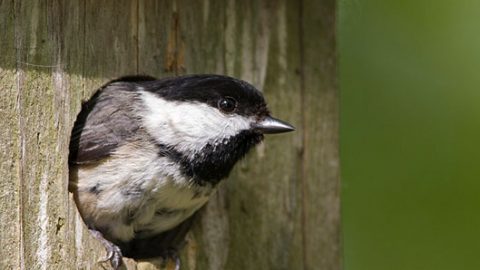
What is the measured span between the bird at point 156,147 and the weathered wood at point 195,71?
0.26ft

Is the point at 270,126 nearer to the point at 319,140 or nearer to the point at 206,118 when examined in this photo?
the point at 206,118

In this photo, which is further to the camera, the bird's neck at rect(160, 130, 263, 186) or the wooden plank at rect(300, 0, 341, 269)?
the wooden plank at rect(300, 0, 341, 269)

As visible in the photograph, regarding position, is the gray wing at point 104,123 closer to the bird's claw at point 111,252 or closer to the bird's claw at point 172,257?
the bird's claw at point 111,252

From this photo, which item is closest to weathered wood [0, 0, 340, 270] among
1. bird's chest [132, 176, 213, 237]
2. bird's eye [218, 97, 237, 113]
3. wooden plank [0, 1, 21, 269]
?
wooden plank [0, 1, 21, 269]

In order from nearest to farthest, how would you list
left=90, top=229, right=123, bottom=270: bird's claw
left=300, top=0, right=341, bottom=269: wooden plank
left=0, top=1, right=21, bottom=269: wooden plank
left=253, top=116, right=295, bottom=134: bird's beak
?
left=0, top=1, right=21, bottom=269: wooden plank → left=90, top=229, right=123, bottom=270: bird's claw → left=253, top=116, right=295, bottom=134: bird's beak → left=300, top=0, right=341, bottom=269: wooden plank

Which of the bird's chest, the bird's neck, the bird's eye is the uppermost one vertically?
the bird's eye

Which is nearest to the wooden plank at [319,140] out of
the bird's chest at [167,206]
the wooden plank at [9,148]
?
the bird's chest at [167,206]

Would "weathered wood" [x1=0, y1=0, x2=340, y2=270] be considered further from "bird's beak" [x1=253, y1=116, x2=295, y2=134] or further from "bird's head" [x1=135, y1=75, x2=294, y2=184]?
"bird's beak" [x1=253, y1=116, x2=295, y2=134]

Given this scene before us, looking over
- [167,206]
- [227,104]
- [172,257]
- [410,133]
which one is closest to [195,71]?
[227,104]

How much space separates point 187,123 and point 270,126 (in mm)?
234

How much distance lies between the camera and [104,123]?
227 cm

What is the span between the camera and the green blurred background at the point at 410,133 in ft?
8.70

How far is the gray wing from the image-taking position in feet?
7.34

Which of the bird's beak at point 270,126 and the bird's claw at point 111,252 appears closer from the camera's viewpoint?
the bird's claw at point 111,252
